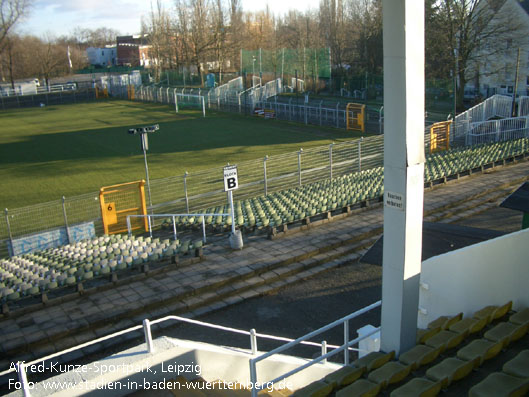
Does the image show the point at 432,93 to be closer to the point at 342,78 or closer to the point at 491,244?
the point at 342,78

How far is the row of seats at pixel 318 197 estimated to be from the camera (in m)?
13.1

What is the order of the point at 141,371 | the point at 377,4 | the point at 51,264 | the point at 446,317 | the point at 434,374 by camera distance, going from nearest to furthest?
the point at 434,374
the point at 141,371
the point at 446,317
the point at 51,264
the point at 377,4

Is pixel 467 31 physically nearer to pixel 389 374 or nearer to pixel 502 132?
pixel 502 132

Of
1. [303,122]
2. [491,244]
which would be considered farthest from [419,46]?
[303,122]

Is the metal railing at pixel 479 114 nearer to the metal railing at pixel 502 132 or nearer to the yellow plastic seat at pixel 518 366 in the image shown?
the metal railing at pixel 502 132

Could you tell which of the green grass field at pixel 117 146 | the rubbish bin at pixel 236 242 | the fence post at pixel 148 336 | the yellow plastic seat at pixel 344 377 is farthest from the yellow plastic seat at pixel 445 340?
the green grass field at pixel 117 146

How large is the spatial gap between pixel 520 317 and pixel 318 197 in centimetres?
902

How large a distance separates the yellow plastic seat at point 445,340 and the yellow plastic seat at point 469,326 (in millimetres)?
103

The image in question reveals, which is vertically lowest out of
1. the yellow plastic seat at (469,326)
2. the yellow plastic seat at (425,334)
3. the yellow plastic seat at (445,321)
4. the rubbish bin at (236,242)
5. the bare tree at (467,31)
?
the rubbish bin at (236,242)

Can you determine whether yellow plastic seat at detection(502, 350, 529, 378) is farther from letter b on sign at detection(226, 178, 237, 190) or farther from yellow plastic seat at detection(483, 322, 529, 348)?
letter b on sign at detection(226, 178, 237, 190)

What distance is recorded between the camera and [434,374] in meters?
4.46

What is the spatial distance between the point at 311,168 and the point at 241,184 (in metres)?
3.14

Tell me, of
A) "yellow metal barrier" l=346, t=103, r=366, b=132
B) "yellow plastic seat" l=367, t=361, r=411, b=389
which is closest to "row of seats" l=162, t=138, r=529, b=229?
"yellow plastic seat" l=367, t=361, r=411, b=389

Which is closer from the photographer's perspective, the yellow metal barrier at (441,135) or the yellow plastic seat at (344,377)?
the yellow plastic seat at (344,377)
